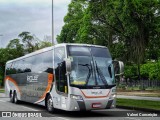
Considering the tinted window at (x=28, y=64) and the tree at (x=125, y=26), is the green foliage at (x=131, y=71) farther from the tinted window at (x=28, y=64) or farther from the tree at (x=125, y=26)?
the tinted window at (x=28, y=64)

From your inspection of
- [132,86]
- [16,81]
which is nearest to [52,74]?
[16,81]

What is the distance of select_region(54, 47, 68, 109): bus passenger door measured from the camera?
16.1 metres

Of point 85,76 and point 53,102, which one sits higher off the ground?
point 85,76

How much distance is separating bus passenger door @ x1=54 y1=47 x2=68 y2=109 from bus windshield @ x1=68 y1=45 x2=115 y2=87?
517mm

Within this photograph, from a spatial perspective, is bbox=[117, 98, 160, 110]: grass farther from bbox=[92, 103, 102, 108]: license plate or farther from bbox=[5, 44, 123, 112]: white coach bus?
bbox=[92, 103, 102, 108]: license plate

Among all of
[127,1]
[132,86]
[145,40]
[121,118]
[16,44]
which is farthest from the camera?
[16,44]

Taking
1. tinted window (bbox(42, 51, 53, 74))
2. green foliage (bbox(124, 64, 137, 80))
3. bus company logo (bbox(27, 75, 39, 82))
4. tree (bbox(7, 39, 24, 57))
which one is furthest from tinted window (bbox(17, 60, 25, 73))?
tree (bbox(7, 39, 24, 57))

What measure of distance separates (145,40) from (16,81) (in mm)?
26267

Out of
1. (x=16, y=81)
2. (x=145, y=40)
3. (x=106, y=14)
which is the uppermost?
(x=106, y=14)

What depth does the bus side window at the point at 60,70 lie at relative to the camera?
16281mm

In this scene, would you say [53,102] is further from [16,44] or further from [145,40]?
[16,44]

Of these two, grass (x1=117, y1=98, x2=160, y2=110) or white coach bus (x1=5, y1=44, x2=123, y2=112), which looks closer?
white coach bus (x1=5, y1=44, x2=123, y2=112)

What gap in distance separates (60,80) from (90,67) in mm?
1552

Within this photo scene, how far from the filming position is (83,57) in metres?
16.4
